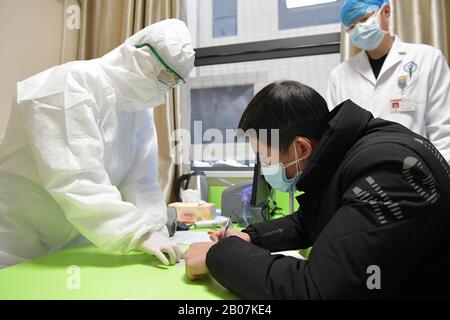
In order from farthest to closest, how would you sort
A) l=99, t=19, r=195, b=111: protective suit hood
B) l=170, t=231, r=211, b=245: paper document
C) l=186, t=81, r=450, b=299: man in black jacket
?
1. l=170, t=231, r=211, b=245: paper document
2. l=99, t=19, r=195, b=111: protective suit hood
3. l=186, t=81, r=450, b=299: man in black jacket

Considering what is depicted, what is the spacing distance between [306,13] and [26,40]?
1804mm

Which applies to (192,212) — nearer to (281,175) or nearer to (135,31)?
(281,175)

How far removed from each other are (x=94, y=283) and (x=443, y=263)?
66cm

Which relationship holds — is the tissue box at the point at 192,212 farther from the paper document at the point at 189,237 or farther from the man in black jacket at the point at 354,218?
the man in black jacket at the point at 354,218

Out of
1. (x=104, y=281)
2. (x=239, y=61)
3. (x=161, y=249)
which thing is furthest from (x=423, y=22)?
(x=104, y=281)

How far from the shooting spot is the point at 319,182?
2.32ft

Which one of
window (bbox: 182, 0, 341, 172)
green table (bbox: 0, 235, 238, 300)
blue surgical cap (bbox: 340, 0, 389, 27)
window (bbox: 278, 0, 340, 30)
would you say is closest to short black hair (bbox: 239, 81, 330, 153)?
green table (bbox: 0, 235, 238, 300)

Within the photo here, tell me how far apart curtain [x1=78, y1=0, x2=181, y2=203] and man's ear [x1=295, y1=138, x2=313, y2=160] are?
150cm

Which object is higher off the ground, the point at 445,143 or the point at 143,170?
the point at 445,143

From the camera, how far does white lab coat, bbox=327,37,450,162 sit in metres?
1.48

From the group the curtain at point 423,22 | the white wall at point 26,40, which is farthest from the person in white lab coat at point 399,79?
the white wall at point 26,40

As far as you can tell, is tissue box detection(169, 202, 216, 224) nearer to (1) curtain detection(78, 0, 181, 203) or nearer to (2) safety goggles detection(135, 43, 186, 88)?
(1) curtain detection(78, 0, 181, 203)
